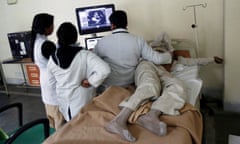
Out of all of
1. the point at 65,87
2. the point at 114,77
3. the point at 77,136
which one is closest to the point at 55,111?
the point at 65,87

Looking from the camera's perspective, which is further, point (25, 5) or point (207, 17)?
point (25, 5)

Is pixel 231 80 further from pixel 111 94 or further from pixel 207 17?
pixel 111 94

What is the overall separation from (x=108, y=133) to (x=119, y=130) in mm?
79

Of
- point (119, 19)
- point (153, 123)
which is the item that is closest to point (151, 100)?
point (153, 123)

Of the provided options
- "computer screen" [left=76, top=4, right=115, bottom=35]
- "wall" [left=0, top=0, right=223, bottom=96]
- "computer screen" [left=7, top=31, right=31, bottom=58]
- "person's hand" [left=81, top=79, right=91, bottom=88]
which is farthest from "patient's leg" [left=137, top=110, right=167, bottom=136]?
"computer screen" [left=7, top=31, right=31, bottom=58]

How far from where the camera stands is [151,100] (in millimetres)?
1719

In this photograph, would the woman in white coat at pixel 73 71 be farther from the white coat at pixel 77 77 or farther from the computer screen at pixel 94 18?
the computer screen at pixel 94 18

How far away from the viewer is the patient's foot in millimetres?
1374

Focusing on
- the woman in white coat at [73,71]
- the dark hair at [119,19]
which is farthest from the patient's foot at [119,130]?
the dark hair at [119,19]

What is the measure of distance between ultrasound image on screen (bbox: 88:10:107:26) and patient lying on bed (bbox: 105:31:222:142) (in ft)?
3.26

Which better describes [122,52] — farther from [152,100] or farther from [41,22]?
[41,22]

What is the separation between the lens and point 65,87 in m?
1.95

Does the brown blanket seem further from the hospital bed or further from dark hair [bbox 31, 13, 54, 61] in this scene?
dark hair [bbox 31, 13, 54, 61]

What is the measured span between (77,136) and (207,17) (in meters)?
2.14
